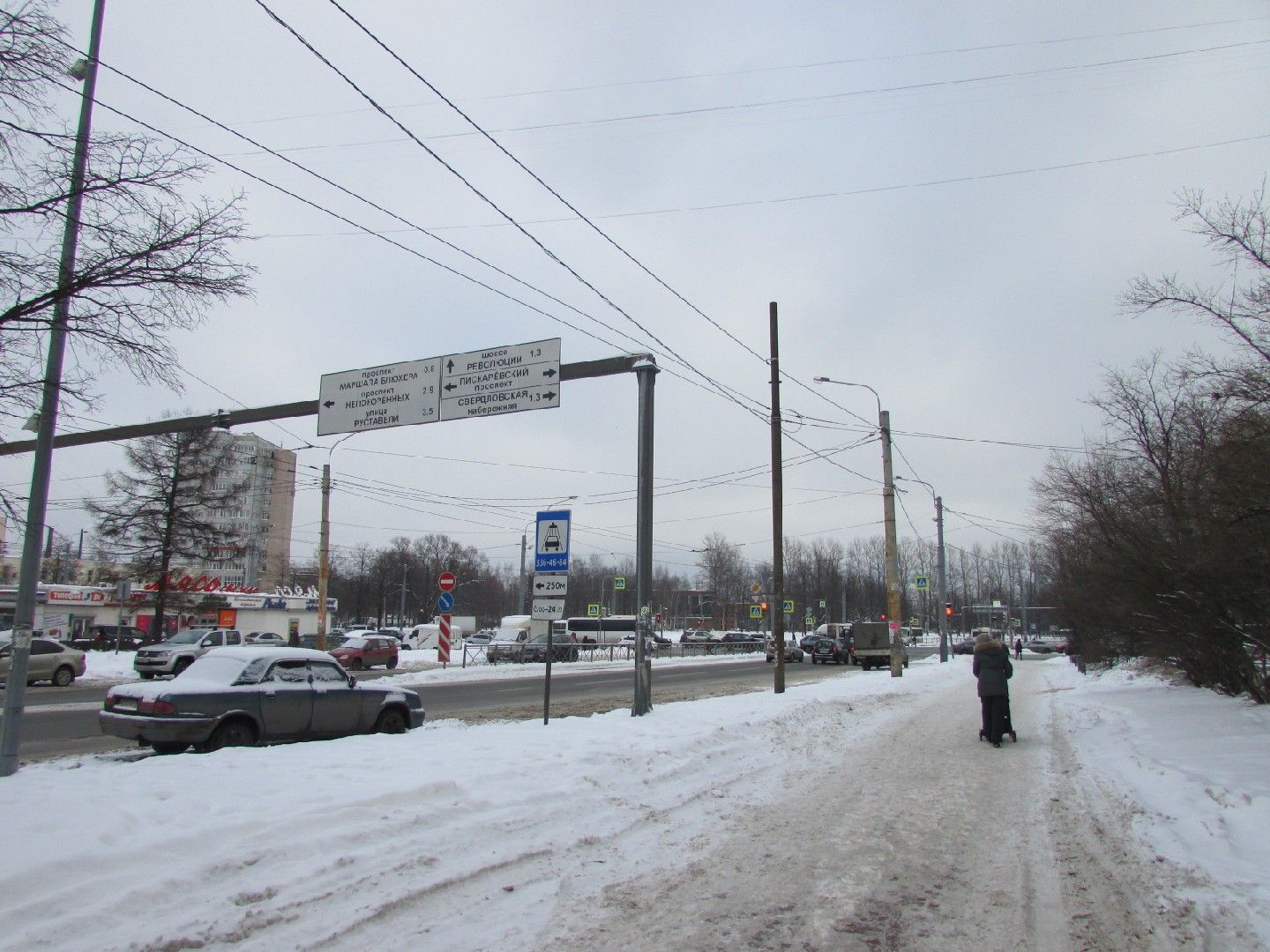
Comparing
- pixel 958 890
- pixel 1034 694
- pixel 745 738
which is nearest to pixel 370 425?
pixel 745 738

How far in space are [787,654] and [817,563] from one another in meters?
62.6

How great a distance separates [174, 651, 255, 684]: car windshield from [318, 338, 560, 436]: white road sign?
5.00 metres

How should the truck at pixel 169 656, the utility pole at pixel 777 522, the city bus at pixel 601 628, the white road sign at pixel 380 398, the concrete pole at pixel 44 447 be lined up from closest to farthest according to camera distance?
1. the concrete pole at pixel 44 447
2. the white road sign at pixel 380 398
3. the utility pole at pixel 777 522
4. the truck at pixel 169 656
5. the city bus at pixel 601 628

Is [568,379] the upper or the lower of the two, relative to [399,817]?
upper

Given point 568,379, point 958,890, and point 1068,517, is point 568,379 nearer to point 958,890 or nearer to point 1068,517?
point 958,890

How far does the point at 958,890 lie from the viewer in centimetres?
546

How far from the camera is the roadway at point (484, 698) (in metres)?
13.5

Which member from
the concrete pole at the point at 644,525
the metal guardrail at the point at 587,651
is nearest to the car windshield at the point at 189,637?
the metal guardrail at the point at 587,651

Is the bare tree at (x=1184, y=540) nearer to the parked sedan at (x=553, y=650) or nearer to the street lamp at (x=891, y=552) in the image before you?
the street lamp at (x=891, y=552)

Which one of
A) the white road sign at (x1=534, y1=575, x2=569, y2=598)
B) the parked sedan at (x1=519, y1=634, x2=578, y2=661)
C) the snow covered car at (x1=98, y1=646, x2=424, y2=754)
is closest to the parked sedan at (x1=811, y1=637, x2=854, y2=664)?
the parked sedan at (x1=519, y1=634, x2=578, y2=661)

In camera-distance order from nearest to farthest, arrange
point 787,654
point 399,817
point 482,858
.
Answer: point 482,858 < point 399,817 < point 787,654

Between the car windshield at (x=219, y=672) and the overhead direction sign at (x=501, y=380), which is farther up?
the overhead direction sign at (x=501, y=380)

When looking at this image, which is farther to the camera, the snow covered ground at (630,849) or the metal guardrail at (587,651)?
the metal guardrail at (587,651)

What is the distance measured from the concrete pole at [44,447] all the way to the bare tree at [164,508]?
29.6 meters
